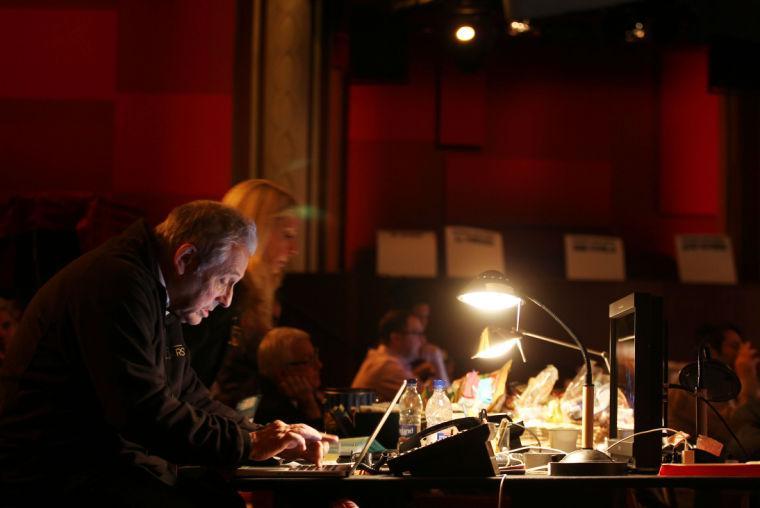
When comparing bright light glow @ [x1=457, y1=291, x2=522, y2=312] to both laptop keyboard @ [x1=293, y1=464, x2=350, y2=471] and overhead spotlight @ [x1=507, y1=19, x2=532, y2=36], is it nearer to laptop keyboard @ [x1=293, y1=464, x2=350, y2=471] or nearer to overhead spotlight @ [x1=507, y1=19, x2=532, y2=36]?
laptop keyboard @ [x1=293, y1=464, x2=350, y2=471]

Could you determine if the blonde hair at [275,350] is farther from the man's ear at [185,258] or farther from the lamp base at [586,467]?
the lamp base at [586,467]

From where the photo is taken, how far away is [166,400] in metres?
2.05

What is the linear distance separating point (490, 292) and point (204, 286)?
98 cm

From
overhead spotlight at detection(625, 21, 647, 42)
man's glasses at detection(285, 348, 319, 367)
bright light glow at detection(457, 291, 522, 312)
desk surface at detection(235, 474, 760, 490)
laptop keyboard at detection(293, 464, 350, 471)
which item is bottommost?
desk surface at detection(235, 474, 760, 490)

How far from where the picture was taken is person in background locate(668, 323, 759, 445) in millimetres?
3389

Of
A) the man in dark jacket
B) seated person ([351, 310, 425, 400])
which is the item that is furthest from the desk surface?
seated person ([351, 310, 425, 400])

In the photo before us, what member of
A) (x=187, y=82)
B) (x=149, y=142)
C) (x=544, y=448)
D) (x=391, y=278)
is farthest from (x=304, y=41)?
(x=544, y=448)

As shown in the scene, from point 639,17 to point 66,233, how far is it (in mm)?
4293

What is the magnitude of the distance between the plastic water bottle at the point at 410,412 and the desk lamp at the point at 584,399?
36cm

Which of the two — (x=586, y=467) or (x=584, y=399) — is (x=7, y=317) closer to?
(x=584, y=399)

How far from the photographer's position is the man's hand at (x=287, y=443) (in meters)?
2.25

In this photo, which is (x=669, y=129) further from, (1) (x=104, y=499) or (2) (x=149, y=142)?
(1) (x=104, y=499)

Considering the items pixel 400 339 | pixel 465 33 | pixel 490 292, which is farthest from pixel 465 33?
pixel 490 292

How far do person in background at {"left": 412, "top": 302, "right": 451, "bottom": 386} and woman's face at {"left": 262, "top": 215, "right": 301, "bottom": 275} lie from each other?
1.95m
